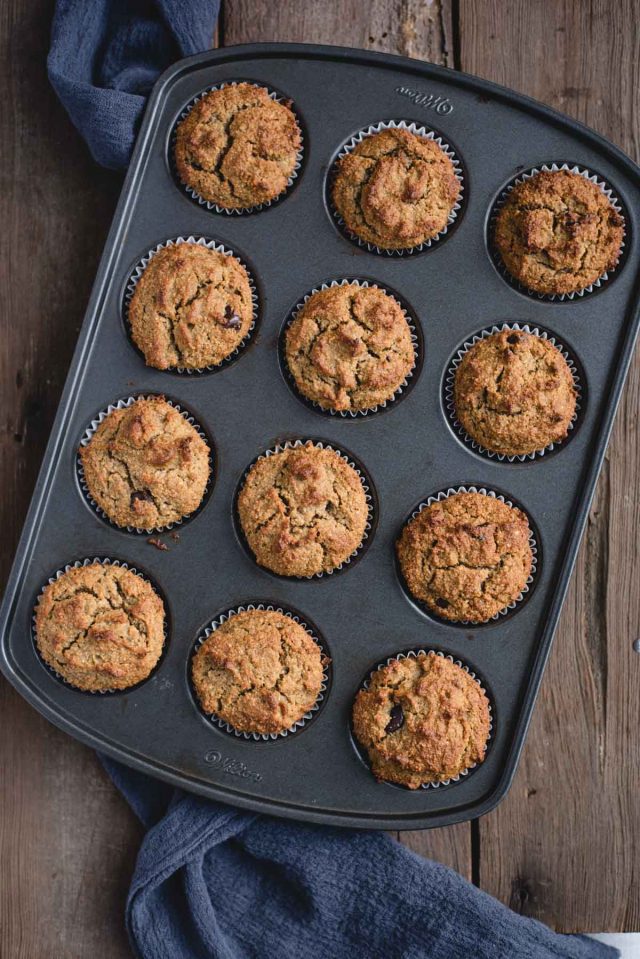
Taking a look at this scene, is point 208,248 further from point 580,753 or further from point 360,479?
point 580,753

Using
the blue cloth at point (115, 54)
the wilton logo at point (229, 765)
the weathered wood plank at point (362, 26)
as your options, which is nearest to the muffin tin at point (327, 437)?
the wilton logo at point (229, 765)

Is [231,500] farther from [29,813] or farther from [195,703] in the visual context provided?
[29,813]

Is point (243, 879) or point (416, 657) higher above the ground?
point (416, 657)

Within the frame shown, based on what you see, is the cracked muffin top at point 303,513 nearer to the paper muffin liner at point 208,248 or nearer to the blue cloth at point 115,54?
the paper muffin liner at point 208,248

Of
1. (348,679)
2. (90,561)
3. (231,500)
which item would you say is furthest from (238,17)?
(348,679)

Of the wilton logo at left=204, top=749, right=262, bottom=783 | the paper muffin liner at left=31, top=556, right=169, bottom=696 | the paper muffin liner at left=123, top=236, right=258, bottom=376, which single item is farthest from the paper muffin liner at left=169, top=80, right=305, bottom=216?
the wilton logo at left=204, top=749, right=262, bottom=783

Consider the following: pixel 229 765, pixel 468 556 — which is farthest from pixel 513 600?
pixel 229 765

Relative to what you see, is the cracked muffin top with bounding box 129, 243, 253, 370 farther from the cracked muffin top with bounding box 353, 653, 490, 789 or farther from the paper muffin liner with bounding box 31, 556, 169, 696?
the cracked muffin top with bounding box 353, 653, 490, 789
